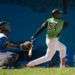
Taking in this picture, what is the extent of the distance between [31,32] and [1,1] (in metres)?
1.19

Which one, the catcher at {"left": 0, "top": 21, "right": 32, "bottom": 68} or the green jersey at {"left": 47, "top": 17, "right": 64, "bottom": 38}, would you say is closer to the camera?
the catcher at {"left": 0, "top": 21, "right": 32, "bottom": 68}

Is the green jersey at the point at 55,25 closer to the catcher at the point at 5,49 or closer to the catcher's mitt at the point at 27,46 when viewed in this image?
the catcher's mitt at the point at 27,46

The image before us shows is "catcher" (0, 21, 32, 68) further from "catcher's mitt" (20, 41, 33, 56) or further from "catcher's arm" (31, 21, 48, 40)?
"catcher's arm" (31, 21, 48, 40)

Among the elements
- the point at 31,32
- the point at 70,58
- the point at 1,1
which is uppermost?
the point at 1,1

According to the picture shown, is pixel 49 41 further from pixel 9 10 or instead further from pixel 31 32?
pixel 9 10

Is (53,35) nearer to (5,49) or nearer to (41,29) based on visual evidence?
(41,29)

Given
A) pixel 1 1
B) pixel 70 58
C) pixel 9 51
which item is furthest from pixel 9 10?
pixel 70 58

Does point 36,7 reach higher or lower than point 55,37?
higher

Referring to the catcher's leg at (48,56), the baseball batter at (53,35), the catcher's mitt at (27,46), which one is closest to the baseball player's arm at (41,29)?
the baseball batter at (53,35)

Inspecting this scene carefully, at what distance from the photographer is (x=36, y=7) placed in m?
11.8

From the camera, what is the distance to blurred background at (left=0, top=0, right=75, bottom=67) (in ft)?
38.6

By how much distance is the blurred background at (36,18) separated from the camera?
11.8 meters

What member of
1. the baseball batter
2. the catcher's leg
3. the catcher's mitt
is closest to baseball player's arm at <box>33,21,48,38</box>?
the baseball batter

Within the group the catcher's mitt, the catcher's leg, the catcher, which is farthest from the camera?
the catcher's leg
